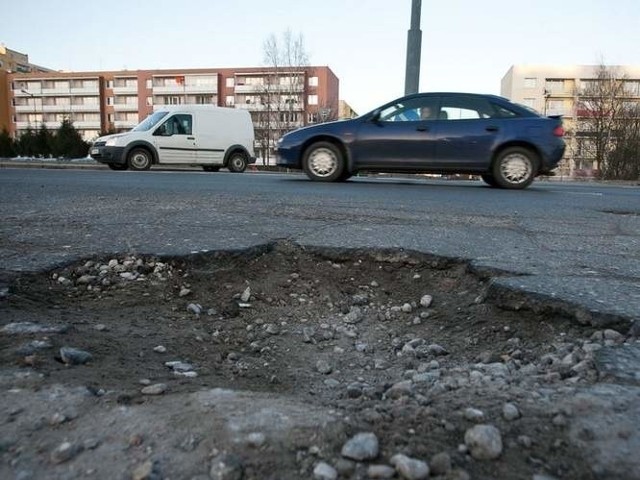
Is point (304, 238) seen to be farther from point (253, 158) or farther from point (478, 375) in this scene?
point (253, 158)

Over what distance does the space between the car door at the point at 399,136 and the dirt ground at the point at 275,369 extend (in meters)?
5.62

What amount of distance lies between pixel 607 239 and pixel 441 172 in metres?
4.88

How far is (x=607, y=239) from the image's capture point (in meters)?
3.57

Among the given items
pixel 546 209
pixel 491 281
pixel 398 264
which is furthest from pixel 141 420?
pixel 546 209

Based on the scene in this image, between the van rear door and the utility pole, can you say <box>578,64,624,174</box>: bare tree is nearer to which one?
the utility pole

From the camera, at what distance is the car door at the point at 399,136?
8.12 m

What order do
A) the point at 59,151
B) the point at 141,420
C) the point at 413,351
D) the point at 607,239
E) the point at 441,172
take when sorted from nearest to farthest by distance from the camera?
the point at 141,420, the point at 413,351, the point at 607,239, the point at 441,172, the point at 59,151

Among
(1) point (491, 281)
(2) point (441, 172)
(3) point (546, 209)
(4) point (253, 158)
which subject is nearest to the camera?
(1) point (491, 281)

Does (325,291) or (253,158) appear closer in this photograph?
(325,291)

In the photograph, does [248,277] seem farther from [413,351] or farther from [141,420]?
[141,420]

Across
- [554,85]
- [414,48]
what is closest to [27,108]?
[554,85]

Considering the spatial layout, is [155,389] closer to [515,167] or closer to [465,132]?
[465,132]

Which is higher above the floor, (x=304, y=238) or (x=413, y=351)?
(x=304, y=238)

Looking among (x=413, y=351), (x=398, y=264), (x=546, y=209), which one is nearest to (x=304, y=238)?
(x=398, y=264)
